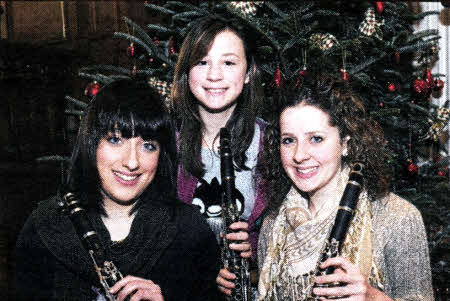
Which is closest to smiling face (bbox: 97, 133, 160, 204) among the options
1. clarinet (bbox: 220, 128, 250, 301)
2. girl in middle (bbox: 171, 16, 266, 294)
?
clarinet (bbox: 220, 128, 250, 301)

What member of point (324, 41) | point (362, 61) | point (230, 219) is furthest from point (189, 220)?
point (362, 61)

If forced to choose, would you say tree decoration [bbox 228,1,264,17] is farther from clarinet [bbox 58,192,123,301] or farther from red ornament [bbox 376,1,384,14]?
clarinet [bbox 58,192,123,301]

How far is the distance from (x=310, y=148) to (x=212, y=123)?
681 millimetres

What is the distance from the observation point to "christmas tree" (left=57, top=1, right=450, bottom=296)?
2.38m

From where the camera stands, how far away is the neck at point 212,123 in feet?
7.39

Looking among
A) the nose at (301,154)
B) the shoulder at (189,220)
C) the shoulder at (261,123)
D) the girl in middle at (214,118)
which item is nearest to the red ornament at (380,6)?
the girl in middle at (214,118)

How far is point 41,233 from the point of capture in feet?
5.71

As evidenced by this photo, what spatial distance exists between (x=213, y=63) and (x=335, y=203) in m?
0.82

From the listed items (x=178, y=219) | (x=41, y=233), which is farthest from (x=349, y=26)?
(x=41, y=233)

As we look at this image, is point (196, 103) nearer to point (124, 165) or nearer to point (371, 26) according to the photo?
point (124, 165)

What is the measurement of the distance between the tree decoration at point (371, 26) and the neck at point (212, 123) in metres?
0.85

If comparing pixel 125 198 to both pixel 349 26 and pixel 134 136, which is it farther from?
pixel 349 26

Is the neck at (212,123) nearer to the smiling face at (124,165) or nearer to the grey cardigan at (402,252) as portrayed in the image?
the smiling face at (124,165)

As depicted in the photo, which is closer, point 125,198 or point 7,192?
point 125,198
